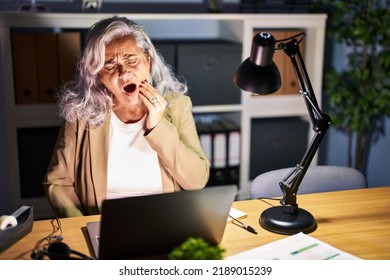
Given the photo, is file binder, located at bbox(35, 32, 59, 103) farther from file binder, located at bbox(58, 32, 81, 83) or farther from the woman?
the woman

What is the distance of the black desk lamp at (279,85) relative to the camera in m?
1.45

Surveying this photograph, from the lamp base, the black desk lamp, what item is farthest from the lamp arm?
the lamp base

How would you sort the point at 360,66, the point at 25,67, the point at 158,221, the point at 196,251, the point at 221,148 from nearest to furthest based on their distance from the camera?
the point at 196,251
the point at 158,221
the point at 25,67
the point at 221,148
the point at 360,66

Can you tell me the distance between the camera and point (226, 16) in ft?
9.27

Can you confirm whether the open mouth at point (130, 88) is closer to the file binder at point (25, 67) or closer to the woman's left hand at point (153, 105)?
the woman's left hand at point (153, 105)

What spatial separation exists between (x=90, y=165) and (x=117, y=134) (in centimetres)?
14

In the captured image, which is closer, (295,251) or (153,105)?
(295,251)

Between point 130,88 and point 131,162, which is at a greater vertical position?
point 130,88

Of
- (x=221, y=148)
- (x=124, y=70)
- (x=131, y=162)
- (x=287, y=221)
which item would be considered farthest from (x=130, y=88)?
(x=221, y=148)

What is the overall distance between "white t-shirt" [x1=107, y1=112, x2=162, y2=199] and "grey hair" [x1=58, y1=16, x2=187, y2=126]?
0.24ft

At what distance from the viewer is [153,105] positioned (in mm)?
1782

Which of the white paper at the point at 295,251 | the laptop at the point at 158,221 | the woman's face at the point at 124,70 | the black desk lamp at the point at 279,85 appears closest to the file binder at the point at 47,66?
the woman's face at the point at 124,70

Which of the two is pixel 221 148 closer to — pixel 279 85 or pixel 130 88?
pixel 130 88
